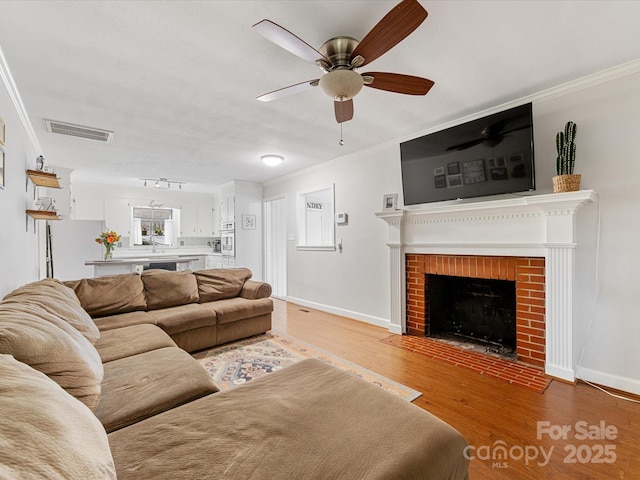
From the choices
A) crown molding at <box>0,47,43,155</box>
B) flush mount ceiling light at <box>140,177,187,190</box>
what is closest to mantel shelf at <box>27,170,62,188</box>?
crown molding at <box>0,47,43,155</box>

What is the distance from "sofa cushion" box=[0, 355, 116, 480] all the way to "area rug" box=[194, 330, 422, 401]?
168 centimetres

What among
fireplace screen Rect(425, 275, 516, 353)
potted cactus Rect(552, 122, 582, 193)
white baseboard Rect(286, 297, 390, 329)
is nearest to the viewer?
potted cactus Rect(552, 122, 582, 193)

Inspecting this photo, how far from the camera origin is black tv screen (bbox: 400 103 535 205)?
2594 millimetres

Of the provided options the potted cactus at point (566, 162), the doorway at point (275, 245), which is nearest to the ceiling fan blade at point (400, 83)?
the potted cactus at point (566, 162)

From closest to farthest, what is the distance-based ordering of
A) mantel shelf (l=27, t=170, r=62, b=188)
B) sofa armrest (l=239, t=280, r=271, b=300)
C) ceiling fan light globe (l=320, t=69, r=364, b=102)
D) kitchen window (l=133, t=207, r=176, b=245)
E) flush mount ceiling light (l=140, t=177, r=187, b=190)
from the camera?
1. ceiling fan light globe (l=320, t=69, r=364, b=102)
2. mantel shelf (l=27, t=170, r=62, b=188)
3. sofa armrest (l=239, t=280, r=271, b=300)
4. flush mount ceiling light (l=140, t=177, r=187, b=190)
5. kitchen window (l=133, t=207, r=176, b=245)

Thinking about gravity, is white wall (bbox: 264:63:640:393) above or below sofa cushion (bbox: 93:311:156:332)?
above

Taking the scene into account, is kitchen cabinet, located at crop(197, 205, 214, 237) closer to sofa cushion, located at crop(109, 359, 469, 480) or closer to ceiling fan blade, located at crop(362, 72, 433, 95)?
ceiling fan blade, located at crop(362, 72, 433, 95)

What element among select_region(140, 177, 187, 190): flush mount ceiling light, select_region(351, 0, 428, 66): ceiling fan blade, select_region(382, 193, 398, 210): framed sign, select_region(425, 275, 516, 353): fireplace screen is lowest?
select_region(425, 275, 516, 353): fireplace screen

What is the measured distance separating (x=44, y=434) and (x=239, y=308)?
2.75 meters

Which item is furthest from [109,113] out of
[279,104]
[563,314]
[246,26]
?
[563,314]

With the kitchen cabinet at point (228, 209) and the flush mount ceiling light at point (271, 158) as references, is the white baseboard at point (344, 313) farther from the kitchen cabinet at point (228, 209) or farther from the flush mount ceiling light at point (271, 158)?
the flush mount ceiling light at point (271, 158)

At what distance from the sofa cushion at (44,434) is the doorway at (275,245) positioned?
5.57 metres

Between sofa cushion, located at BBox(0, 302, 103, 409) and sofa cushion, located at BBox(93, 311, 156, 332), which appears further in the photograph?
sofa cushion, located at BBox(93, 311, 156, 332)

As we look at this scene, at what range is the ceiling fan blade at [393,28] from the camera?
138 centimetres
